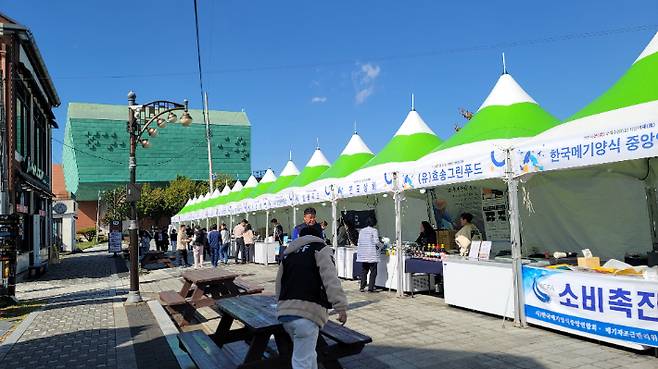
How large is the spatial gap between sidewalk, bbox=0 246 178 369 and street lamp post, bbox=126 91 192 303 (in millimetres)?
704

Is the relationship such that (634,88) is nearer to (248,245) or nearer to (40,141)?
(248,245)

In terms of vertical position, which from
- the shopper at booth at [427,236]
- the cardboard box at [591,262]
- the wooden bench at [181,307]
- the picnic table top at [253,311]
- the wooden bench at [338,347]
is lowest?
the wooden bench at [181,307]

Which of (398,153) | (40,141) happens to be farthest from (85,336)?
(40,141)

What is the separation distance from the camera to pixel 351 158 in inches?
610

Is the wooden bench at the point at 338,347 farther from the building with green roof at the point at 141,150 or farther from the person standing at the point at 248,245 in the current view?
the building with green roof at the point at 141,150

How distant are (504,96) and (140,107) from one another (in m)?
8.30

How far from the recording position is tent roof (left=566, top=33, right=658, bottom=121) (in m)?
6.28

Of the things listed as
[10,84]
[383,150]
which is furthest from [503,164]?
[10,84]

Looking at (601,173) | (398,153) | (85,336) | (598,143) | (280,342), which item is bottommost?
(85,336)

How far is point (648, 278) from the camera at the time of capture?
5.26 meters

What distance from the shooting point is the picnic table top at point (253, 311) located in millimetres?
4410

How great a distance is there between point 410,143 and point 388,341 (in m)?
7.26

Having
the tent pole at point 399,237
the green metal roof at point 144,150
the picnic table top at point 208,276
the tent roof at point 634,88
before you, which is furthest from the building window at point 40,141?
the green metal roof at point 144,150

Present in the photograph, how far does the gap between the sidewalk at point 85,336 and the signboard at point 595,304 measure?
16.3ft
